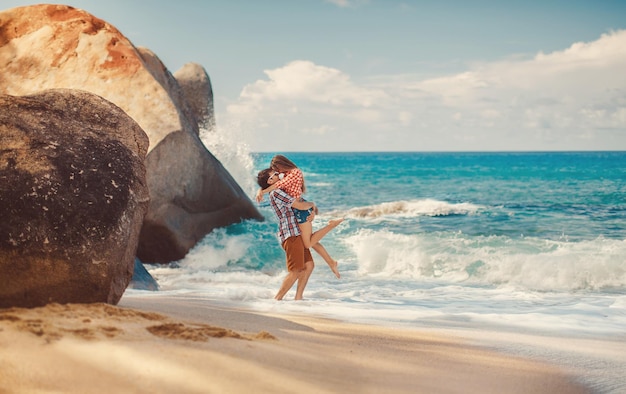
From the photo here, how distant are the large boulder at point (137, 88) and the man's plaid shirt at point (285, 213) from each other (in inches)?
162

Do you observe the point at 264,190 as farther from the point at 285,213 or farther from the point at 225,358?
the point at 225,358

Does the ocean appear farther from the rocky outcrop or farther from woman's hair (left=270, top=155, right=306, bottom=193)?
the rocky outcrop

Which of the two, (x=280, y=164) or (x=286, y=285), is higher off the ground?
(x=280, y=164)

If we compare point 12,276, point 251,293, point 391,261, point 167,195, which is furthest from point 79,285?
point 391,261

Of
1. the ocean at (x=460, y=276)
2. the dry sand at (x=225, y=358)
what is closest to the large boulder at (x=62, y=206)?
the dry sand at (x=225, y=358)

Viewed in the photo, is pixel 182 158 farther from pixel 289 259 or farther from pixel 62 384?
pixel 62 384

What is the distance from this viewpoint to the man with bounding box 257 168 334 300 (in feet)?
20.6

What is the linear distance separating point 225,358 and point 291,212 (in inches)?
123

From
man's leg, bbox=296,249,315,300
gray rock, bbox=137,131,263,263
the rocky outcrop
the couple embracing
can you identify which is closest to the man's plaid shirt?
the couple embracing

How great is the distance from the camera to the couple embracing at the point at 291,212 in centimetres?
624

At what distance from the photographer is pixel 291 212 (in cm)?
635

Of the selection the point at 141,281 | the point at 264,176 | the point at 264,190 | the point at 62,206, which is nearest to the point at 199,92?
the point at 141,281

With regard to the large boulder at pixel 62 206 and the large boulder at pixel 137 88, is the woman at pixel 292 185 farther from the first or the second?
the large boulder at pixel 137 88

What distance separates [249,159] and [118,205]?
12.2 metres
